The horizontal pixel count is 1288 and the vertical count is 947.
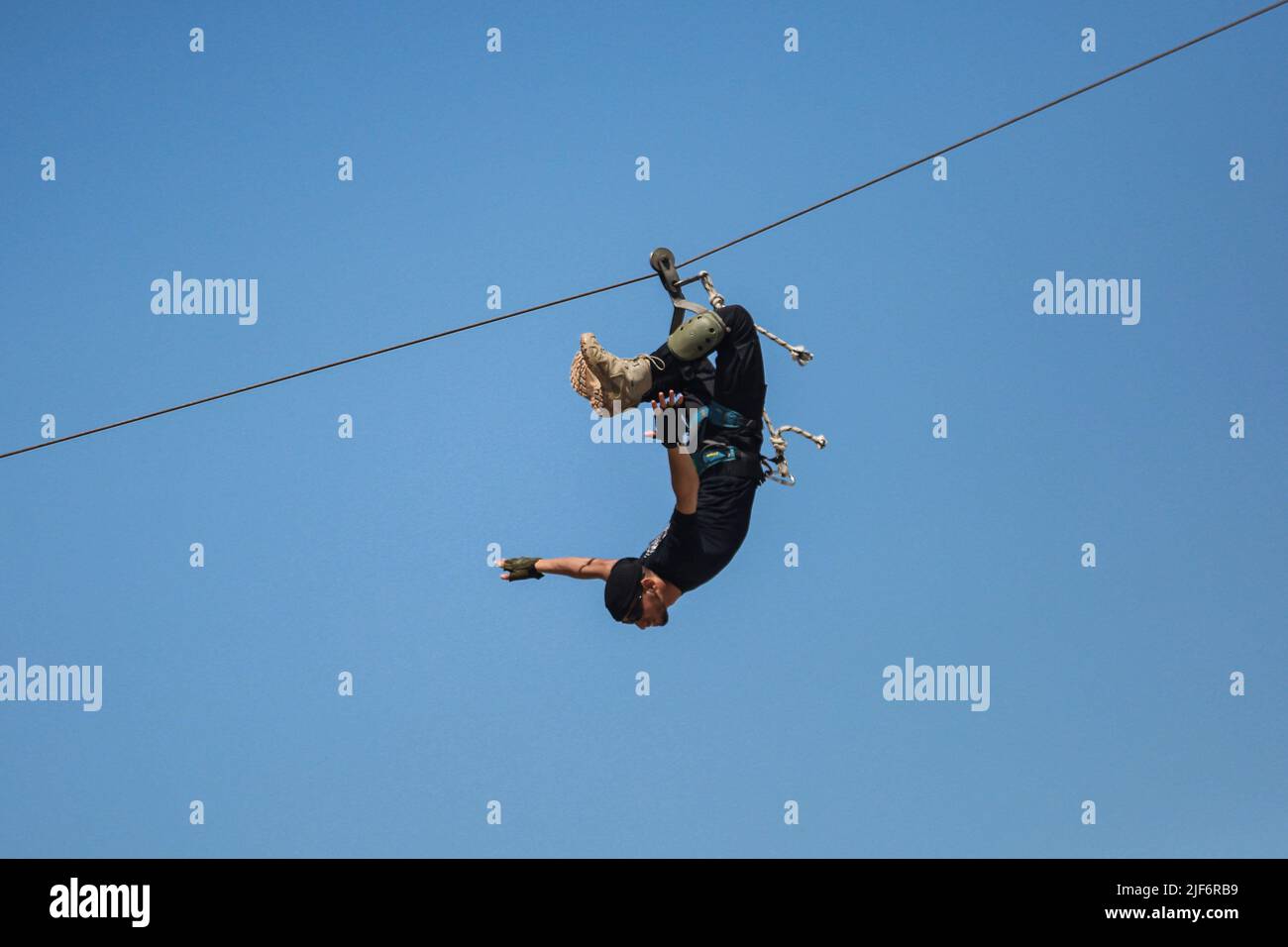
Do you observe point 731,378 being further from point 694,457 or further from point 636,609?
point 636,609

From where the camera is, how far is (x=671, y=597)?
1120cm

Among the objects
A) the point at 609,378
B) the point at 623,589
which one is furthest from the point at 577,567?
the point at 609,378

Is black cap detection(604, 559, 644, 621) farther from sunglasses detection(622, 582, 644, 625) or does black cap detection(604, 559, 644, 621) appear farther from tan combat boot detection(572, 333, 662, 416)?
tan combat boot detection(572, 333, 662, 416)

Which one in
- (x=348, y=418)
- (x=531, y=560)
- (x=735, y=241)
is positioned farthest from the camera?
(x=348, y=418)

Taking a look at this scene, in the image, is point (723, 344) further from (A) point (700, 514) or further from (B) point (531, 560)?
(B) point (531, 560)

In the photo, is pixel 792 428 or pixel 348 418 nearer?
pixel 792 428

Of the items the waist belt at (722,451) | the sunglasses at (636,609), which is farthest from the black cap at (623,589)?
the waist belt at (722,451)

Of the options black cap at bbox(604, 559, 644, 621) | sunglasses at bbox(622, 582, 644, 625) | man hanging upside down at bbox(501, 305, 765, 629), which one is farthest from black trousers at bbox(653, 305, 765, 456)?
sunglasses at bbox(622, 582, 644, 625)

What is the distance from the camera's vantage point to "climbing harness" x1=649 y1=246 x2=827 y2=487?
10554mm

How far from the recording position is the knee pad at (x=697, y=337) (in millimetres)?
10531

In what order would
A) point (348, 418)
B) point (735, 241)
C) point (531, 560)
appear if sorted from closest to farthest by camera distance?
point (735, 241) → point (531, 560) → point (348, 418)

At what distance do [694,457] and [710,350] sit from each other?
76 cm

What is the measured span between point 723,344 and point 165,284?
5699 millimetres

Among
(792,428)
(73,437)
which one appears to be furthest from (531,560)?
(73,437)
